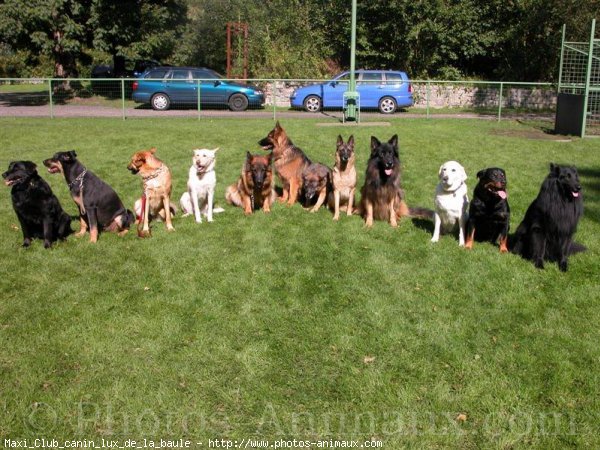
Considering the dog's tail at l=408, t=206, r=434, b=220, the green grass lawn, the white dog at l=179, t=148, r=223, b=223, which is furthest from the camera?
the dog's tail at l=408, t=206, r=434, b=220

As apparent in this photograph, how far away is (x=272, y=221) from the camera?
7.81 meters

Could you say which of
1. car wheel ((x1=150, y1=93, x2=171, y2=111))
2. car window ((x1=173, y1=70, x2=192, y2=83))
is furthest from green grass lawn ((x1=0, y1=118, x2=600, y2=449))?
car window ((x1=173, y1=70, x2=192, y2=83))

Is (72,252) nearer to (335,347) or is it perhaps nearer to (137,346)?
(137,346)

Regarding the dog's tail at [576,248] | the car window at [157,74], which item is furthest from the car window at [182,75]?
the dog's tail at [576,248]

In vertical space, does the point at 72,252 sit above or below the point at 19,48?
below

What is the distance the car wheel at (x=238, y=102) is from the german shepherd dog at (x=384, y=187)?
15.9 metres

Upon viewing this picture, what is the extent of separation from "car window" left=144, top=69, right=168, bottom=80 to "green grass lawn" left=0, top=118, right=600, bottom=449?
1602cm

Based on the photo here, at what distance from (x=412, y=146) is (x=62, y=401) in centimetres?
1119

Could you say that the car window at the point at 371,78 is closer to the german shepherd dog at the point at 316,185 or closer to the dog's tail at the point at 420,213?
the german shepherd dog at the point at 316,185

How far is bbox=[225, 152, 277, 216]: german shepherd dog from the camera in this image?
26.0 feet

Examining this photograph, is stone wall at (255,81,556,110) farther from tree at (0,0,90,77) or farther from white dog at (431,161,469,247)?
white dog at (431,161,469,247)

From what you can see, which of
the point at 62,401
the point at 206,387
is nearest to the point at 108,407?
the point at 62,401

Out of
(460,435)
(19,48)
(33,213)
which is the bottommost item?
(460,435)

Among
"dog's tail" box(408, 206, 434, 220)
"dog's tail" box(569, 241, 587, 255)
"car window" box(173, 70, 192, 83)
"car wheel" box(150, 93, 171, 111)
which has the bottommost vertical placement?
"dog's tail" box(569, 241, 587, 255)
